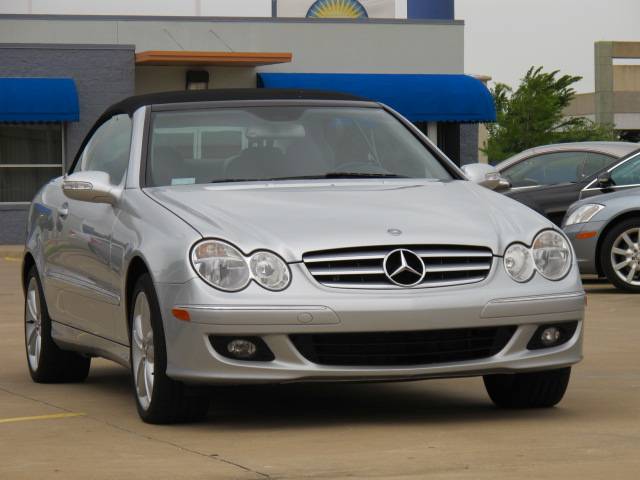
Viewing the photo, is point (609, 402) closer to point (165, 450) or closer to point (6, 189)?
point (165, 450)

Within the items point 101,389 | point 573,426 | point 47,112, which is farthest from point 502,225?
point 47,112

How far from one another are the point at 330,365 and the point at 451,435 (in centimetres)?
60

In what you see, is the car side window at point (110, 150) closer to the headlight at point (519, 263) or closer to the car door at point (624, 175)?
the headlight at point (519, 263)

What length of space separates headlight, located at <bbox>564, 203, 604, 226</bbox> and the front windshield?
8.18m

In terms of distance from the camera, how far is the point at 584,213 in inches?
669

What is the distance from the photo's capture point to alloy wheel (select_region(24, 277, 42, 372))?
994 cm

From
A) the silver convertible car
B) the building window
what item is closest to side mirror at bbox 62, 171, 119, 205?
the silver convertible car

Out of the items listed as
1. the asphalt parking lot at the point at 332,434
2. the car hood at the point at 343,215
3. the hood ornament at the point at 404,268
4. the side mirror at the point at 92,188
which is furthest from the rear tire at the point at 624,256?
the hood ornament at the point at 404,268

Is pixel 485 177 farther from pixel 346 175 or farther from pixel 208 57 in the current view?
pixel 208 57

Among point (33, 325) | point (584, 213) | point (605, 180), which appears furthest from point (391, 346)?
point (605, 180)

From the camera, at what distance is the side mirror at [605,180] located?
1797 centimetres

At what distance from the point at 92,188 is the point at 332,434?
200cm

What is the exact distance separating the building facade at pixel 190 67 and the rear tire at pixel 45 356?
76.9 ft

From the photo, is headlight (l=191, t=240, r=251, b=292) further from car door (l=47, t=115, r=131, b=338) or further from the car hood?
car door (l=47, t=115, r=131, b=338)
